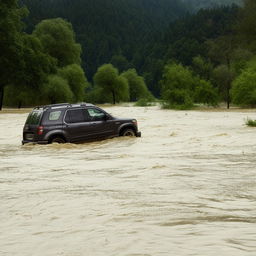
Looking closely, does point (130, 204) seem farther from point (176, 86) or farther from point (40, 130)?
point (176, 86)

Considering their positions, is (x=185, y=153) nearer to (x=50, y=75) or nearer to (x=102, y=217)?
(x=102, y=217)

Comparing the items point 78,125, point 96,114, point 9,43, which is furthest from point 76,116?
point 9,43

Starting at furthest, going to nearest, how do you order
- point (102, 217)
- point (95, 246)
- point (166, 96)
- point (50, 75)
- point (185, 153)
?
point (50, 75) → point (166, 96) → point (185, 153) → point (102, 217) → point (95, 246)

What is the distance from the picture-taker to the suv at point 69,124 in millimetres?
18391

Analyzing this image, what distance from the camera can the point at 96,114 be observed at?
19672 millimetres

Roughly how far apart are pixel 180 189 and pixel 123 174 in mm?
2345

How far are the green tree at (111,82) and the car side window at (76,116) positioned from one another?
77.2 metres

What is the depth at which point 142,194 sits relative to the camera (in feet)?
29.6

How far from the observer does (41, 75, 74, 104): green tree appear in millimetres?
63719

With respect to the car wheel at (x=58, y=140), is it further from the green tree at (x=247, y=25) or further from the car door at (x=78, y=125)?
the green tree at (x=247, y=25)

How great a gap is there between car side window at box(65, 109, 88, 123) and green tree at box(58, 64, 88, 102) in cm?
5063

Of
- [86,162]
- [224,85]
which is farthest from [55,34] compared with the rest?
[86,162]

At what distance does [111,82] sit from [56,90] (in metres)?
33.5

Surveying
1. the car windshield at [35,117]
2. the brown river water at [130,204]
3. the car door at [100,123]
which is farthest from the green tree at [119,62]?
the brown river water at [130,204]
